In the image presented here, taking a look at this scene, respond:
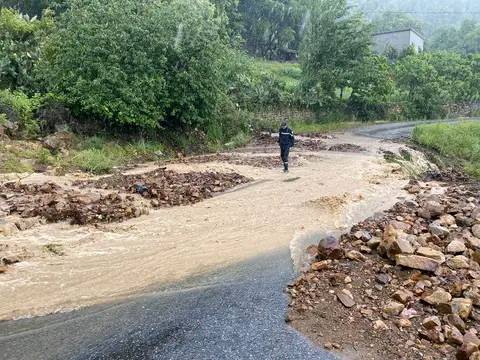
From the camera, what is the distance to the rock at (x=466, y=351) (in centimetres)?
540

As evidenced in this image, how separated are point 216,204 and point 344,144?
13.2 metres

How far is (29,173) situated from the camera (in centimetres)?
1349

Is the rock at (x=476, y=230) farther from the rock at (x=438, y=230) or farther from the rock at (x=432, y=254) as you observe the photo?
the rock at (x=432, y=254)

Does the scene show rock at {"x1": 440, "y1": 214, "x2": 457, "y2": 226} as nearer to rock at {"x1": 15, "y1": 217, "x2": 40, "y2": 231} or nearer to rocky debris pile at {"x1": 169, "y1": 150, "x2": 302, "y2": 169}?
rocky debris pile at {"x1": 169, "y1": 150, "x2": 302, "y2": 169}

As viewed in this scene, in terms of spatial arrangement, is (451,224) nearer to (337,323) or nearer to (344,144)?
(337,323)

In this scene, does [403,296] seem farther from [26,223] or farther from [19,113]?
[19,113]

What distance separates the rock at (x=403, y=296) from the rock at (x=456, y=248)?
2088 mm

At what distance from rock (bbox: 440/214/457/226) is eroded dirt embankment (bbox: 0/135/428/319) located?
5.79 feet

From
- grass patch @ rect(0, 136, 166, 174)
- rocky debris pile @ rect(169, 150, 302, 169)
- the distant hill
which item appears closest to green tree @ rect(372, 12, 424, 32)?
the distant hill

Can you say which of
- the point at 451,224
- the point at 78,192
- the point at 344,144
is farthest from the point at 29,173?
the point at 344,144

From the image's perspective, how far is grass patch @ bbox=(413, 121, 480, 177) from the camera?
22.6m

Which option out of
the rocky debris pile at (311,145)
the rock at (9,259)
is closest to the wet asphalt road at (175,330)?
the rock at (9,259)

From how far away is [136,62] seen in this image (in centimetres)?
1756

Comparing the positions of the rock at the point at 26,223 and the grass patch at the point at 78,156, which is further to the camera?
the grass patch at the point at 78,156
